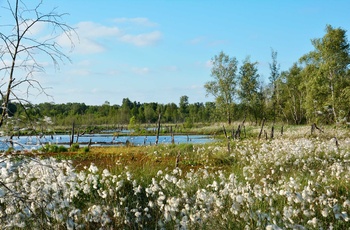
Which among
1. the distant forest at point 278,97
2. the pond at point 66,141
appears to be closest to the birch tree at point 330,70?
the distant forest at point 278,97

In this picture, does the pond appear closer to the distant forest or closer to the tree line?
the distant forest

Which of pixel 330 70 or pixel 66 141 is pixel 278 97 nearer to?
pixel 330 70

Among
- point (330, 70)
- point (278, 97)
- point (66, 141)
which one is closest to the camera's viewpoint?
point (330, 70)

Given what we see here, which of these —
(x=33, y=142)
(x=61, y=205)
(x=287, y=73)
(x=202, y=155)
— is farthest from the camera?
(x=287, y=73)

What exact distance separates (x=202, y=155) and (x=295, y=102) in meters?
48.8

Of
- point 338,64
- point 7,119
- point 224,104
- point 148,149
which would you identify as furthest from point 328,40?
point 7,119

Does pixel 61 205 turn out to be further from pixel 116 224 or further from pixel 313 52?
pixel 313 52

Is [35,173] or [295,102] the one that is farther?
[295,102]

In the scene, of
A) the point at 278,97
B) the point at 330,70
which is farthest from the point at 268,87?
the point at 330,70

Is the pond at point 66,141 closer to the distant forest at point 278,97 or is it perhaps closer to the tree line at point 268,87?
the distant forest at point 278,97

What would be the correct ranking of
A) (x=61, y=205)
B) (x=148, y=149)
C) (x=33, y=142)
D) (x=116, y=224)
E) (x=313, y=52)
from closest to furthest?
(x=33, y=142) < (x=61, y=205) < (x=116, y=224) < (x=148, y=149) < (x=313, y=52)

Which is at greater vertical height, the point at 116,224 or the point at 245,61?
the point at 245,61

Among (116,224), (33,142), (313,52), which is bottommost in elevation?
(116,224)

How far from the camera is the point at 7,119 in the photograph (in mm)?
3373
